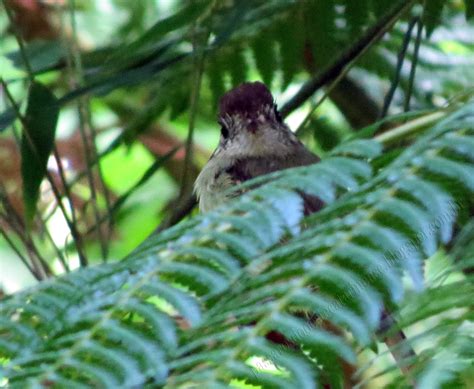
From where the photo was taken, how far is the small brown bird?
101 inches

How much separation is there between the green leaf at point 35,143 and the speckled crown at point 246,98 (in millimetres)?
529

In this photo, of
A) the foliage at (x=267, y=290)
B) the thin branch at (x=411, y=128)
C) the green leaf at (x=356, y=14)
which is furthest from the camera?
the green leaf at (x=356, y=14)

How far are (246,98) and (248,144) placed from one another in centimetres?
15

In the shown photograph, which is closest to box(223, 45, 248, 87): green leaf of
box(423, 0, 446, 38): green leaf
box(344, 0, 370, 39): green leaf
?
box(344, 0, 370, 39): green leaf

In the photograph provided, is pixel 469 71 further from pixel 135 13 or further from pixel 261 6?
pixel 135 13

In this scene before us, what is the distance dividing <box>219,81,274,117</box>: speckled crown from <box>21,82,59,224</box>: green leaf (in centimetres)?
53

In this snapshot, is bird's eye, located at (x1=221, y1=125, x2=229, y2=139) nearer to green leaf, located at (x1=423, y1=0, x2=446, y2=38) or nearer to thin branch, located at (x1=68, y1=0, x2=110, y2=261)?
thin branch, located at (x1=68, y1=0, x2=110, y2=261)

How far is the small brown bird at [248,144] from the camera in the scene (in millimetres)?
2557

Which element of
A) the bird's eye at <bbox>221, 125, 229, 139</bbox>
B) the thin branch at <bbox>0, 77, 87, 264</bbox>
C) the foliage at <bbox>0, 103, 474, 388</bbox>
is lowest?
the foliage at <bbox>0, 103, 474, 388</bbox>

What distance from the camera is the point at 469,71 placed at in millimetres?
2730

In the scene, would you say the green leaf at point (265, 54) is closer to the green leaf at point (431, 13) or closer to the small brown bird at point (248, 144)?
the small brown bird at point (248, 144)

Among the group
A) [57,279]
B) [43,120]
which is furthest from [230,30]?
[57,279]

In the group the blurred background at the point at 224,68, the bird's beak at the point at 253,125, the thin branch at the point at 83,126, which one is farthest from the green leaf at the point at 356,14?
the thin branch at the point at 83,126

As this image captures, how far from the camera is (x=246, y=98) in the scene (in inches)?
104
